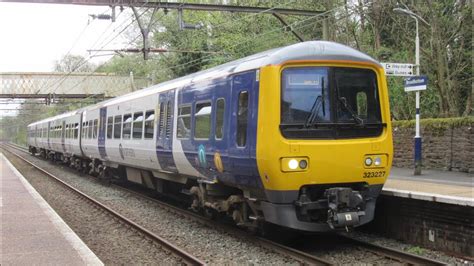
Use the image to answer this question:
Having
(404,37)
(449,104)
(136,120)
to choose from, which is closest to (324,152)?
(136,120)

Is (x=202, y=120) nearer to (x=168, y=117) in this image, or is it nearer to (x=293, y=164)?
(x=168, y=117)

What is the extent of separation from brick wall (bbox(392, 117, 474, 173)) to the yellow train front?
10.3 metres

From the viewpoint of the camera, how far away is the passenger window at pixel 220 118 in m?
8.83

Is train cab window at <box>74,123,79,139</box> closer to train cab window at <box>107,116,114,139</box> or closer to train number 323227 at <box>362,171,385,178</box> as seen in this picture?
train cab window at <box>107,116,114,139</box>

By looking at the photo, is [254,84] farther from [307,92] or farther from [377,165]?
[377,165]

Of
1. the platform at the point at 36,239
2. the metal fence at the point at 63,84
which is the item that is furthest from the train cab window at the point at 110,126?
the metal fence at the point at 63,84

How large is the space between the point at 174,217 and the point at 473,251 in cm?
642

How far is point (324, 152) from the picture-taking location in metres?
7.61

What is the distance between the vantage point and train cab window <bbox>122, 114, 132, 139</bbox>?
14.8 metres

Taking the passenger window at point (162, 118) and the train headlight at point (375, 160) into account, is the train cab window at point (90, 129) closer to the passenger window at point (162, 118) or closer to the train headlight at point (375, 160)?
the passenger window at point (162, 118)

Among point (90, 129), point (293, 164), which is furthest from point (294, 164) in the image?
point (90, 129)

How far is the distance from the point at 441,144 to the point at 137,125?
34.9 ft

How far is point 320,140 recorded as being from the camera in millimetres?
7668

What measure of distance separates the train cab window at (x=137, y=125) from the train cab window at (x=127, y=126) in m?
0.49
